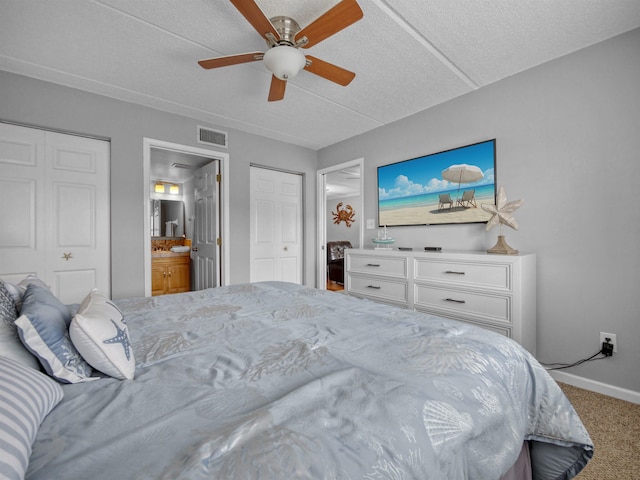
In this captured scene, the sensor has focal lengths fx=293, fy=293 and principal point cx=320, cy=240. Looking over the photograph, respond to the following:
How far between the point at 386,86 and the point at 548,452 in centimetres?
278

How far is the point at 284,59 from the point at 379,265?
2.14m

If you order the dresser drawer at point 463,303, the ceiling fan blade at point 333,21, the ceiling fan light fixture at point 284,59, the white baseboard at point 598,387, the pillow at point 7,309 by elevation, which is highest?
the ceiling fan blade at point 333,21

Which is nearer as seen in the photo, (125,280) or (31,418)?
(31,418)

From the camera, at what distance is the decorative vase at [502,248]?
2.40 meters

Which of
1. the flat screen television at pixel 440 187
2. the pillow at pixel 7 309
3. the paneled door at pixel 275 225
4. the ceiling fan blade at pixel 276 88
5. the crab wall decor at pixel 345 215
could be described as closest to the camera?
the pillow at pixel 7 309

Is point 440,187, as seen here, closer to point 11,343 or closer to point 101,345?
point 101,345

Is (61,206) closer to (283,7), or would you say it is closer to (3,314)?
(3,314)

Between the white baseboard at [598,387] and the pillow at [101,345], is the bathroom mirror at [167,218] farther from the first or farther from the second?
the white baseboard at [598,387]

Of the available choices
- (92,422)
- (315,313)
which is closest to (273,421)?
(92,422)

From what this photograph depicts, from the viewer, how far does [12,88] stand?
247 cm

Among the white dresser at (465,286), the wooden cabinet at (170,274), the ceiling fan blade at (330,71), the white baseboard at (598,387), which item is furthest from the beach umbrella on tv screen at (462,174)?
the wooden cabinet at (170,274)

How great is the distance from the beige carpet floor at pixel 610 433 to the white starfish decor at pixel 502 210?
1.31m

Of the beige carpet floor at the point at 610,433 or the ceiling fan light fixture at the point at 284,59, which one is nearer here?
the beige carpet floor at the point at 610,433

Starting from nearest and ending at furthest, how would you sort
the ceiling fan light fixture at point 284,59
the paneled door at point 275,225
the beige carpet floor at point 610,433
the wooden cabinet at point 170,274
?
the beige carpet floor at point 610,433 < the ceiling fan light fixture at point 284,59 < the paneled door at point 275,225 < the wooden cabinet at point 170,274
